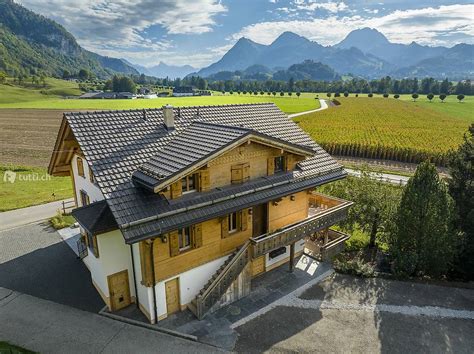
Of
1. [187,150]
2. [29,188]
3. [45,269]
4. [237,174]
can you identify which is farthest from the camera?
[29,188]

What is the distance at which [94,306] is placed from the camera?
48.9 ft

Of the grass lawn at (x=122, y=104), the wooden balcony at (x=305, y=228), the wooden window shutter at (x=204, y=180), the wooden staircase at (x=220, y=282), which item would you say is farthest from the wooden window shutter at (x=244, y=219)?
the grass lawn at (x=122, y=104)

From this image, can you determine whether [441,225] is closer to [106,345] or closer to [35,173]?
[106,345]

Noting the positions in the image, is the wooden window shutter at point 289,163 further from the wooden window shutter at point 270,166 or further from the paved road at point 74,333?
the paved road at point 74,333

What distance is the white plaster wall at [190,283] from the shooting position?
45.4 feet

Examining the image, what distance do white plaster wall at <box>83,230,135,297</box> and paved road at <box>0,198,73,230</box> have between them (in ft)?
41.1

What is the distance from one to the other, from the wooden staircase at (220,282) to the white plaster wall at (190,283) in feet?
0.71

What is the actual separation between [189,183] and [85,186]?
7202mm

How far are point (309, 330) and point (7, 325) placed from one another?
12.8 m

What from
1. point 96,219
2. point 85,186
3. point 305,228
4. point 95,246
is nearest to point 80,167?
point 85,186

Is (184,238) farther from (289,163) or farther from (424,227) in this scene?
(424,227)

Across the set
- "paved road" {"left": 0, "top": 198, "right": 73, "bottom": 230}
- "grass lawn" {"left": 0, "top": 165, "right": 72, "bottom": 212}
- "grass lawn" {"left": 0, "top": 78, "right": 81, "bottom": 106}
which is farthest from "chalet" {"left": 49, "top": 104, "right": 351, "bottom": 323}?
"grass lawn" {"left": 0, "top": 78, "right": 81, "bottom": 106}

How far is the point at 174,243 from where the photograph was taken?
13625mm

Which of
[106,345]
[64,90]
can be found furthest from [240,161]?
[64,90]
